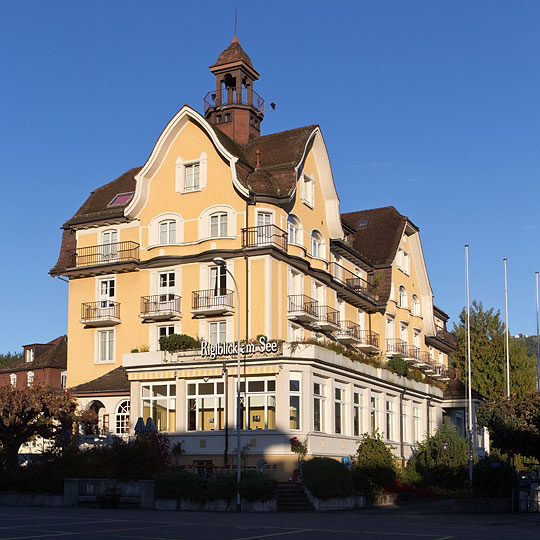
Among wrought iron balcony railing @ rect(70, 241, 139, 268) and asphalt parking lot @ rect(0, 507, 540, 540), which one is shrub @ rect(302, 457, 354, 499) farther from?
wrought iron balcony railing @ rect(70, 241, 139, 268)

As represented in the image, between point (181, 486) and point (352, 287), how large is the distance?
23.5m

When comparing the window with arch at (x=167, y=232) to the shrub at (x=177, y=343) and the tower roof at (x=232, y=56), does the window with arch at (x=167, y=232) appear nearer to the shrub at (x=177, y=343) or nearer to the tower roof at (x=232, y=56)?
the shrub at (x=177, y=343)

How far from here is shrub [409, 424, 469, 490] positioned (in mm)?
46250

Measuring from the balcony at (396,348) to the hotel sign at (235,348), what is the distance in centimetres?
1850

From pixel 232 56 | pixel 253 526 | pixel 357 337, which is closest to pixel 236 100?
pixel 232 56

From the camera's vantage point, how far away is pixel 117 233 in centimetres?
4719

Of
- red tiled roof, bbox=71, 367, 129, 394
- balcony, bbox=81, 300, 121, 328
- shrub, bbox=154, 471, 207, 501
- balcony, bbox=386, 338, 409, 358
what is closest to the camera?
shrub, bbox=154, 471, 207, 501

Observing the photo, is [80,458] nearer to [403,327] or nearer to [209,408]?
[209,408]

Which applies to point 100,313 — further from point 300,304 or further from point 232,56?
point 232,56

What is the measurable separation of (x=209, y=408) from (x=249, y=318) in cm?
494

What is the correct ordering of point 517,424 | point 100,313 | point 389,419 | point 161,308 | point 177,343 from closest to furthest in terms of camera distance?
point 517,424
point 177,343
point 161,308
point 100,313
point 389,419

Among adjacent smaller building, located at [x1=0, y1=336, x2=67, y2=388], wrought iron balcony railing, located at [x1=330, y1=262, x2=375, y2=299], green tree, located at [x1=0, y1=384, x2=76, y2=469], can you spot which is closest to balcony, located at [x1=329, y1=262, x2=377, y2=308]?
wrought iron balcony railing, located at [x1=330, y1=262, x2=375, y2=299]

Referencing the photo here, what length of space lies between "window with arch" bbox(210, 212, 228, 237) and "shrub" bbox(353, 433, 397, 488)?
12921mm

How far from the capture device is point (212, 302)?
4216cm
